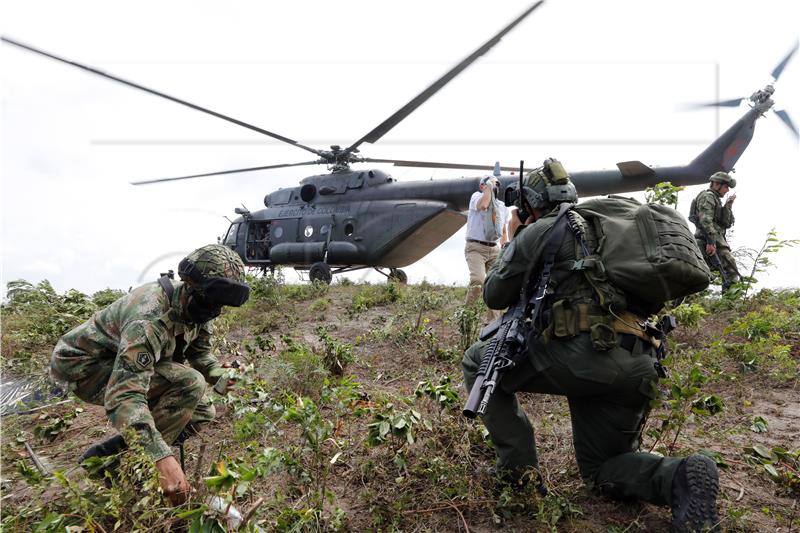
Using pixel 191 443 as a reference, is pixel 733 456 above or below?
above

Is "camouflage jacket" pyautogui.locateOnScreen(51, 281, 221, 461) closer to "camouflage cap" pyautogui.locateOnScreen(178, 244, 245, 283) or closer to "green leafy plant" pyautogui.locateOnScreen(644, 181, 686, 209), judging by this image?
"camouflage cap" pyautogui.locateOnScreen(178, 244, 245, 283)

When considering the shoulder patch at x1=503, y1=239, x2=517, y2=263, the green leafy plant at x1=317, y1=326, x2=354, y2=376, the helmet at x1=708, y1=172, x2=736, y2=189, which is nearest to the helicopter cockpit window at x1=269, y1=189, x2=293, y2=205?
the green leafy plant at x1=317, y1=326, x2=354, y2=376

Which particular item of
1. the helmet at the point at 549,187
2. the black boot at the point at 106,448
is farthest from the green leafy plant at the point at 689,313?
the black boot at the point at 106,448

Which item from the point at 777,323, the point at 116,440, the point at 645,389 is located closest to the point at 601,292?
the point at 645,389

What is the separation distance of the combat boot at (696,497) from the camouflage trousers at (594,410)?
9cm

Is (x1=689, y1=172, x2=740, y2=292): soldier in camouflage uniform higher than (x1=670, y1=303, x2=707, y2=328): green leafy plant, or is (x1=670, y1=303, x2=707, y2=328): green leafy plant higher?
(x1=689, y1=172, x2=740, y2=292): soldier in camouflage uniform

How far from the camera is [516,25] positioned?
7848 millimetres

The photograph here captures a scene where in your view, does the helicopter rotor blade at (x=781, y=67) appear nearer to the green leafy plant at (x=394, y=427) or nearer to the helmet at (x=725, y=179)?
the helmet at (x=725, y=179)

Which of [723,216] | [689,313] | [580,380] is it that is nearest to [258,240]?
[723,216]

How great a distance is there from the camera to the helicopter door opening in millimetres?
13977

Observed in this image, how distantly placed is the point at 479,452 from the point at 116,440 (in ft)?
7.51

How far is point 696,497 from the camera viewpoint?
2555mm

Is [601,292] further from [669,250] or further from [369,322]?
[369,322]

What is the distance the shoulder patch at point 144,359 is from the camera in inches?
114
